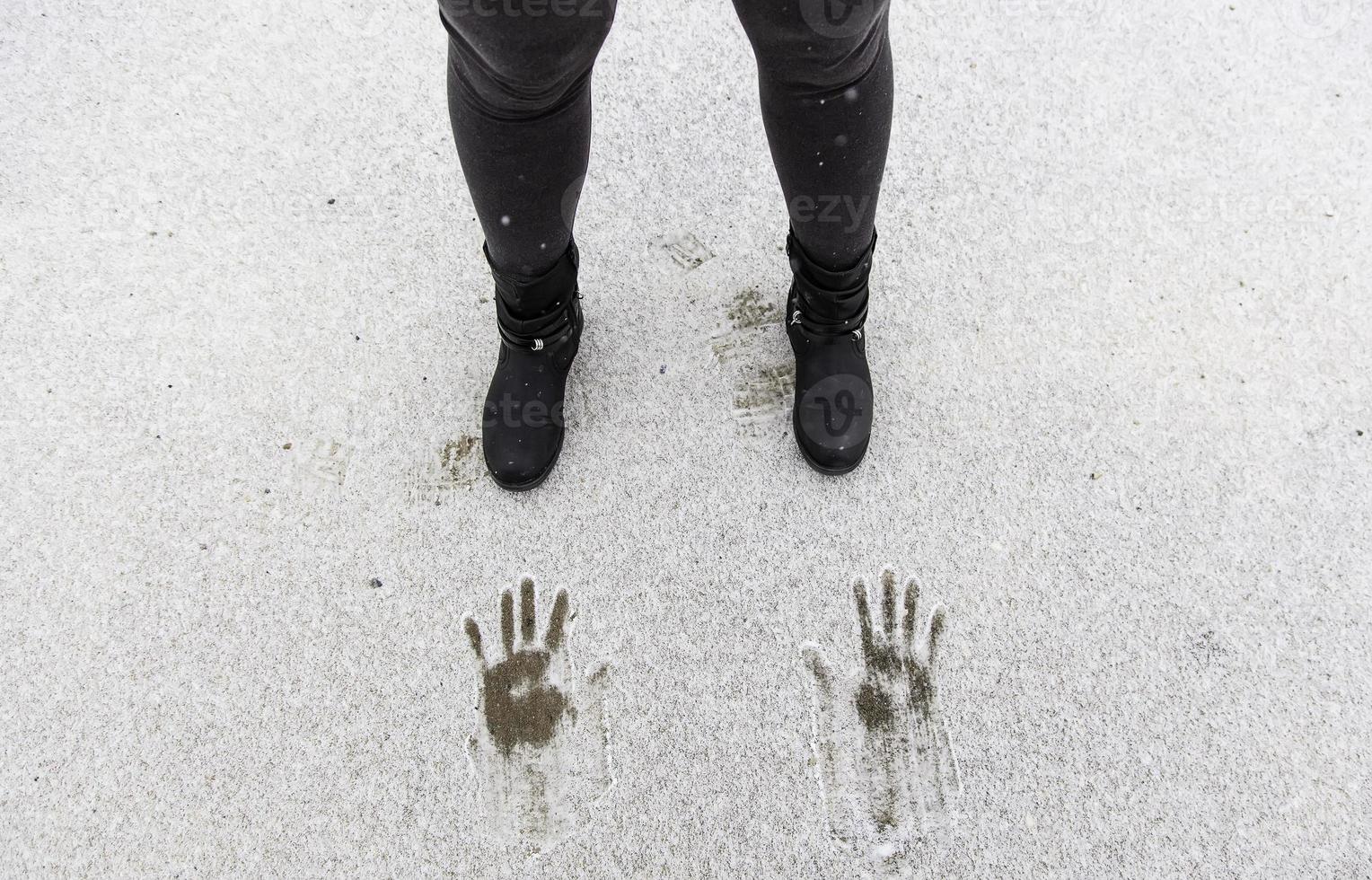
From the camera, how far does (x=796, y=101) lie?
0.65 metres

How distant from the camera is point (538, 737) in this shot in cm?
79

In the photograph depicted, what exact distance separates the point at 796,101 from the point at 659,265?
410 millimetres

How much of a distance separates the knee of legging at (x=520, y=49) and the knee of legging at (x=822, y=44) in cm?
13

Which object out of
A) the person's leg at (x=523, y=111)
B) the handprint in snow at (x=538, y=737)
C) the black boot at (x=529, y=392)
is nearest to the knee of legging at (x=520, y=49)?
the person's leg at (x=523, y=111)

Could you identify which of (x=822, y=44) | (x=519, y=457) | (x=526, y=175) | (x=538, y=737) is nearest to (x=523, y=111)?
(x=526, y=175)

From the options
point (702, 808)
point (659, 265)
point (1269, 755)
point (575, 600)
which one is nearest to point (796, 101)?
point (659, 265)

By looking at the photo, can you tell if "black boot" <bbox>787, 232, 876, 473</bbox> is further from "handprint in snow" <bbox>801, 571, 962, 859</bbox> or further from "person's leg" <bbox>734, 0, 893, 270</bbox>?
"handprint in snow" <bbox>801, 571, 962, 859</bbox>

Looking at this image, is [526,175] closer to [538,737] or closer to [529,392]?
[529,392]

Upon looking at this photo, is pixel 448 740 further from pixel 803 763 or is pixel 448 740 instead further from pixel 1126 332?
pixel 1126 332

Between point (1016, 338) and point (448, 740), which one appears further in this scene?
point (1016, 338)

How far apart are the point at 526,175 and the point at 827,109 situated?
26 centimetres

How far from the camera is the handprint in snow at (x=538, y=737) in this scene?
77 centimetres

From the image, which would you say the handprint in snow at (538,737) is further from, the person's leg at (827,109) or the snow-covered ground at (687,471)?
Result: the person's leg at (827,109)

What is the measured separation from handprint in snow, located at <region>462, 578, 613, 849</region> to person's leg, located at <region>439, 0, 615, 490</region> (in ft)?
0.62
